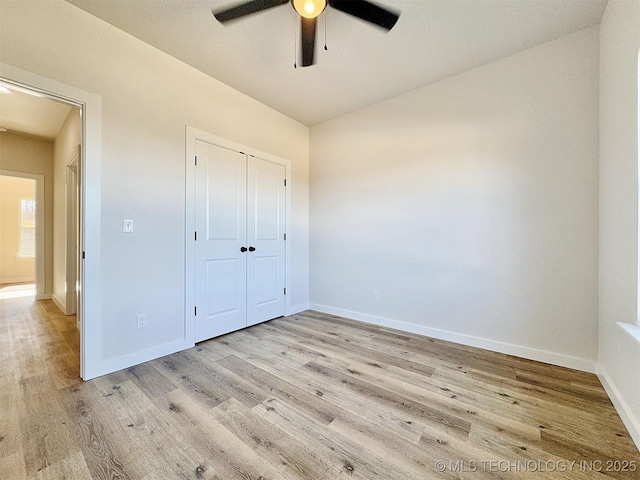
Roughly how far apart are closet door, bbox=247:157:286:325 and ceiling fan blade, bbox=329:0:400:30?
187 centimetres

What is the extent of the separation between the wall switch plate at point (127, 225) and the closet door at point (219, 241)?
0.57m

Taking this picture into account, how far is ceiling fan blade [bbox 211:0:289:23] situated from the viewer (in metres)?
1.61

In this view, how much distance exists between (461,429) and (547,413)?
625 mm

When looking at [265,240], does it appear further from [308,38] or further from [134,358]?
[308,38]

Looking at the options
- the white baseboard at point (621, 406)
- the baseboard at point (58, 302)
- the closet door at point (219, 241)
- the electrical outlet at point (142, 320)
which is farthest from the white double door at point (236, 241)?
the white baseboard at point (621, 406)

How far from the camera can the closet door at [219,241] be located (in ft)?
8.77

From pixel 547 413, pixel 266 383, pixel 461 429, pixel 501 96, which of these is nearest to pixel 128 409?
pixel 266 383

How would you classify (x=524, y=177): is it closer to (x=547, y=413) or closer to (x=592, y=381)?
(x=592, y=381)

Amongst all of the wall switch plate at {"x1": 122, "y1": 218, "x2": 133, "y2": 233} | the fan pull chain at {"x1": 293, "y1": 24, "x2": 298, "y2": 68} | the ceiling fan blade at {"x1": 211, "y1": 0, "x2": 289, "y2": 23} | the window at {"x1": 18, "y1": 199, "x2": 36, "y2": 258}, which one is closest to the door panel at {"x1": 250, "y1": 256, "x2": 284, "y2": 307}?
the wall switch plate at {"x1": 122, "y1": 218, "x2": 133, "y2": 233}

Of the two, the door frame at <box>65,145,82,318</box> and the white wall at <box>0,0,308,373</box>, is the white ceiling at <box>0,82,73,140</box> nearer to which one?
the door frame at <box>65,145,82,318</box>

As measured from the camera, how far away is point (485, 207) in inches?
98.7

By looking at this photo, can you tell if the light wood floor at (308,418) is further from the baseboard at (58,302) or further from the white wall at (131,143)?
the baseboard at (58,302)

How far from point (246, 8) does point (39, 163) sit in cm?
508

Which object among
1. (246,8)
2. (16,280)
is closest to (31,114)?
(246,8)
